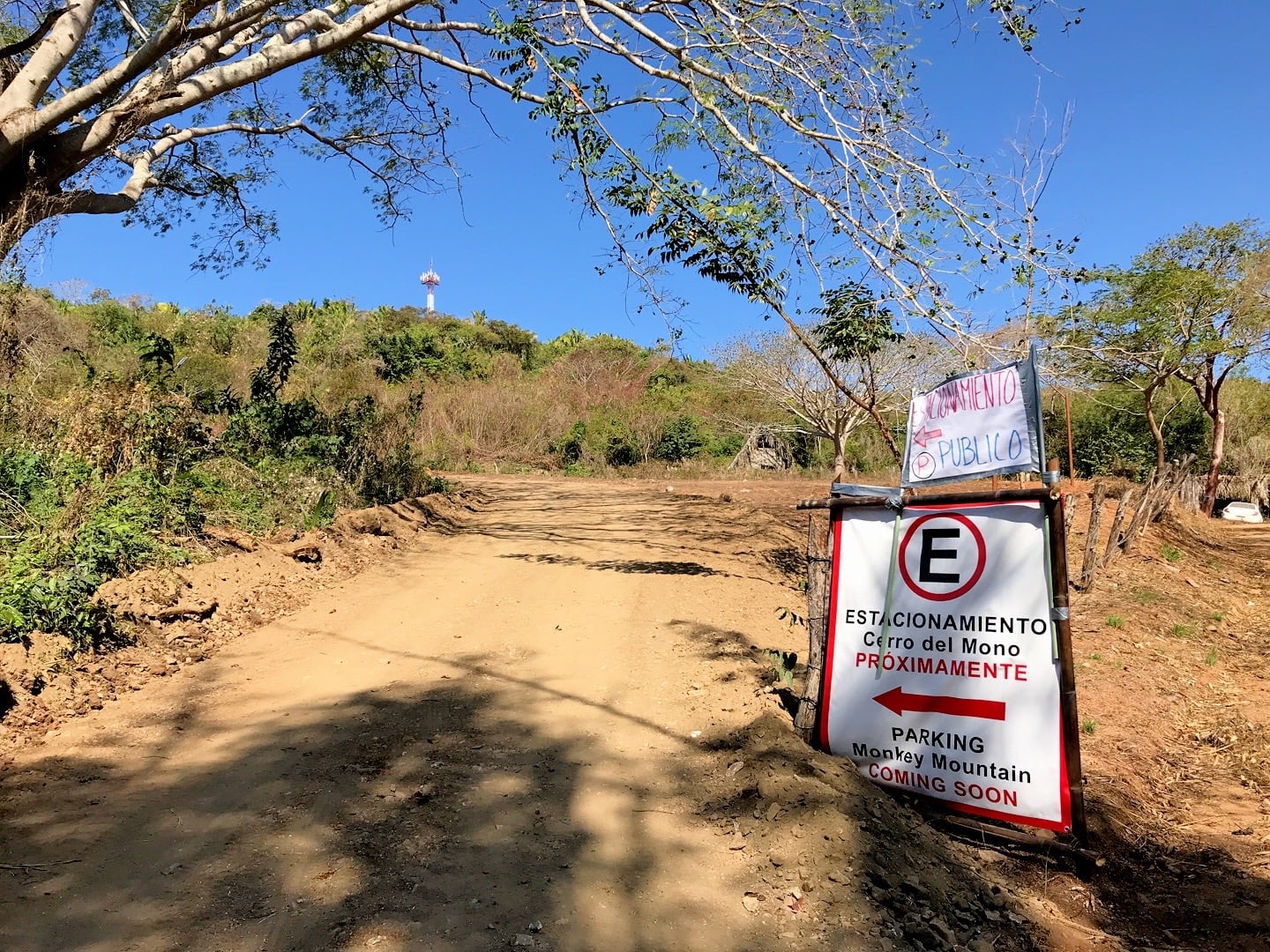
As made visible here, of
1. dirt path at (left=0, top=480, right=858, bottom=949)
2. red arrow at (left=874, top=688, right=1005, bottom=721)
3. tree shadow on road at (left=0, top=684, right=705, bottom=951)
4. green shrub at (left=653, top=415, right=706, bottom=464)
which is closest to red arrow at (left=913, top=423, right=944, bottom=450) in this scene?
red arrow at (left=874, top=688, right=1005, bottom=721)

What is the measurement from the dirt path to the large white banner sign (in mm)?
867

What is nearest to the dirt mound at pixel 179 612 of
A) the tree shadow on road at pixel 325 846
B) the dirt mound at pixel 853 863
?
the tree shadow on road at pixel 325 846

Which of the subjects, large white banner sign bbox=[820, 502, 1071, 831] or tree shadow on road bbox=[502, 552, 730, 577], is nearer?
large white banner sign bbox=[820, 502, 1071, 831]

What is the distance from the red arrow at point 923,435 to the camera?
3.84 meters

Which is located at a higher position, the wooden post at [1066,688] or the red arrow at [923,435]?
the red arrow at [923,435]

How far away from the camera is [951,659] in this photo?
3582 millimetres

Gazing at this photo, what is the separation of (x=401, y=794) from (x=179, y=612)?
312 cm

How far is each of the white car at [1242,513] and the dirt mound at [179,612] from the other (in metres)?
22.8

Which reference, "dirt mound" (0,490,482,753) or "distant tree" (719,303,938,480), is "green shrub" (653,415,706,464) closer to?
"distant tree" (719,303,938,480)

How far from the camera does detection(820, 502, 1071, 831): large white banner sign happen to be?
3344 millimetres

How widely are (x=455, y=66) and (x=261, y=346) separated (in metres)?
17.5

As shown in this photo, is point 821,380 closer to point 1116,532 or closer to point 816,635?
point 1116,532

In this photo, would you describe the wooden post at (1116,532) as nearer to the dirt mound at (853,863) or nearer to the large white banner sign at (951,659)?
the large white banner sign at (951,659)

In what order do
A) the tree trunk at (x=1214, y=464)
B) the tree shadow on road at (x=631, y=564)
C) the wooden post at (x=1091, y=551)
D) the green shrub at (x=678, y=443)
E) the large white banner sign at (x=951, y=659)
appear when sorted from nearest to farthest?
the large white banner sign at (x=951, y=659), the wooden post at (x=1091, y=551), the tree shadow on road at (x=631, y=564), the tree trunk at (x=1214, y=464), the green shrub at (x=678, y=443)
